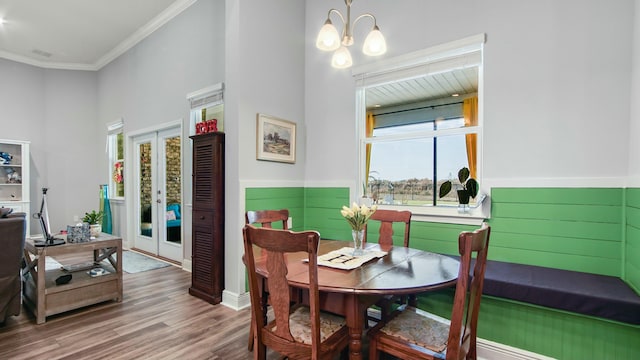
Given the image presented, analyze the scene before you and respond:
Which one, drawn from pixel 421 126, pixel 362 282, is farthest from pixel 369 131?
pixel 362 282

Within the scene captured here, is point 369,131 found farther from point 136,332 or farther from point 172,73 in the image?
point 172,73

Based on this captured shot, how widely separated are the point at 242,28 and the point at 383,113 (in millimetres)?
1744

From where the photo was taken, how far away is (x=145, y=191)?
17.5ft

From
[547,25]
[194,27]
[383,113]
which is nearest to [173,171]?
[194,27]

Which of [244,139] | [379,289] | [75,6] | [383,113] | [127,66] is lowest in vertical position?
[379,289]

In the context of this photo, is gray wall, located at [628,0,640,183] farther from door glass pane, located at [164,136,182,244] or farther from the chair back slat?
door glass pane, located at [164,136,182,244]

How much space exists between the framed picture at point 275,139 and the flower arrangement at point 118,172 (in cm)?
398

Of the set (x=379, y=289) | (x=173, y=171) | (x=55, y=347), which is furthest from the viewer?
(x=173, y=171)

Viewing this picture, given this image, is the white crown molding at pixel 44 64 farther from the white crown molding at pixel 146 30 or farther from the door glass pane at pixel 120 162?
the door glass pane at pixel 120 162

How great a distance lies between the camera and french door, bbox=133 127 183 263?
15.6 feet

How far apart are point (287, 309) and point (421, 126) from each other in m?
2.39

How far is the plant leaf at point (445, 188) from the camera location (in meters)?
2.92

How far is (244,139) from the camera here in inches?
123

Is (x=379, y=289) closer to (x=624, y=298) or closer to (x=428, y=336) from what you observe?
(x=428, y=336)
